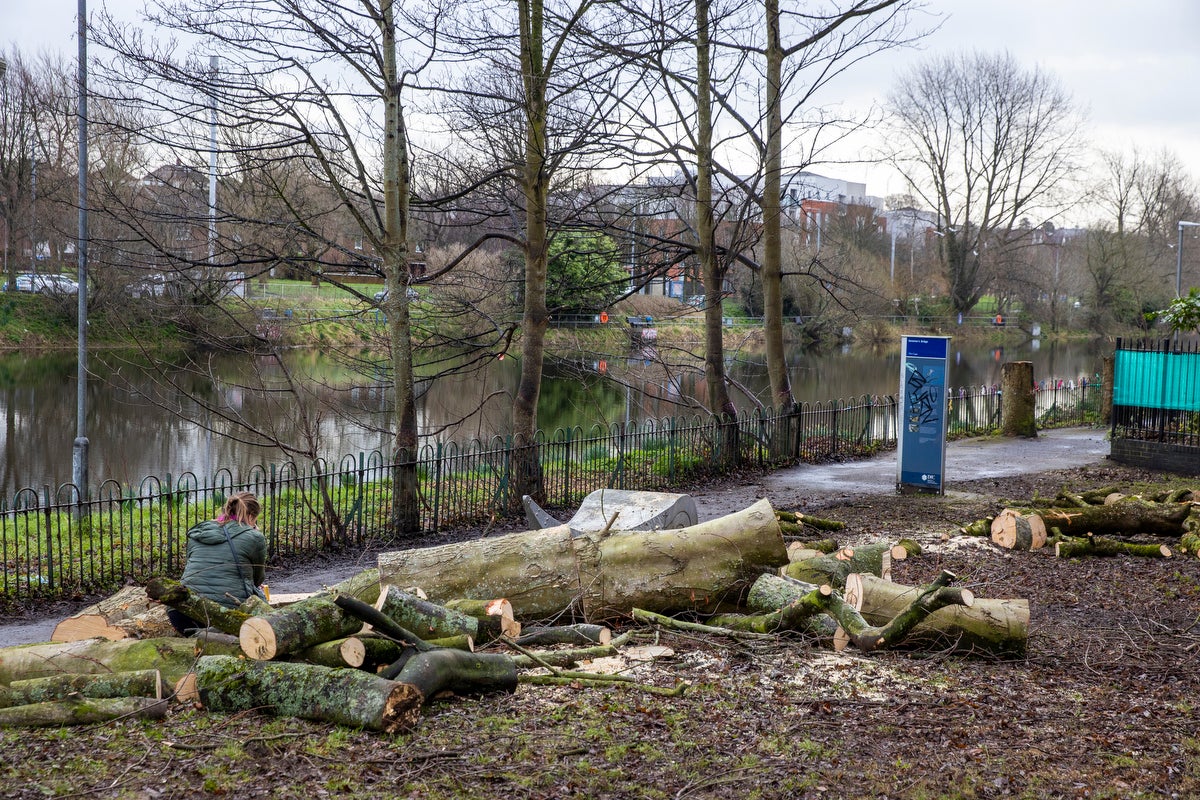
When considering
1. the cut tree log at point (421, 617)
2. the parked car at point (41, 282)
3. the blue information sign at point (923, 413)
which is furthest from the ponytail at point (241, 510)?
the parked car at point (41, 282)

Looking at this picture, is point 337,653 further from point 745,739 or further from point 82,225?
point 82,225

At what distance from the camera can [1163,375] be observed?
1638 cm

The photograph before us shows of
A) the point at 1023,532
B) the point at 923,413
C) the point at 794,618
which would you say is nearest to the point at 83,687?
the point at 794,618

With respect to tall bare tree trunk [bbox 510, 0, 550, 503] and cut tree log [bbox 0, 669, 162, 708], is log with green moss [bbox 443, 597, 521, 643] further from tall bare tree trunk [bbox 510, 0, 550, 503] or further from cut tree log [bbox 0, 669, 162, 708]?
tall bare tree trunk [bbox 510, 0, 550, 503]

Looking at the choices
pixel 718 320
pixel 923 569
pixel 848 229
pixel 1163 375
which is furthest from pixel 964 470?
pixel 848 229

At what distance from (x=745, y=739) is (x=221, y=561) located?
3649mm

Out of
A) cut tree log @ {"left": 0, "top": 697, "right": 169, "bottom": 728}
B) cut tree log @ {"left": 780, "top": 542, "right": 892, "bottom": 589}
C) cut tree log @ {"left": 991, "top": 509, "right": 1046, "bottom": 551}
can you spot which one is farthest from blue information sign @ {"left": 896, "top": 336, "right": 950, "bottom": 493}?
cut tree log @ {"left": 0, "top": 697, "right": 169, "bottom": 728}

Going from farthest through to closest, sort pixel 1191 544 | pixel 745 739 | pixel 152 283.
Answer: pixel 152 283, pixel 1191 544, pixel 745 739

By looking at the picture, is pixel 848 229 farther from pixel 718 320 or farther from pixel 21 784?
pixel 21 784

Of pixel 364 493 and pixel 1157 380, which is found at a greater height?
pixel 1157 380

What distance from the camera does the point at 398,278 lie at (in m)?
11.6

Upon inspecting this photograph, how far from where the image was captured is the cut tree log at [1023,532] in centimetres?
980

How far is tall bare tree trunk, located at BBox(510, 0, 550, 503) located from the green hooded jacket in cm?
624

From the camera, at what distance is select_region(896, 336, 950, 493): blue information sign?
44.0 feet
